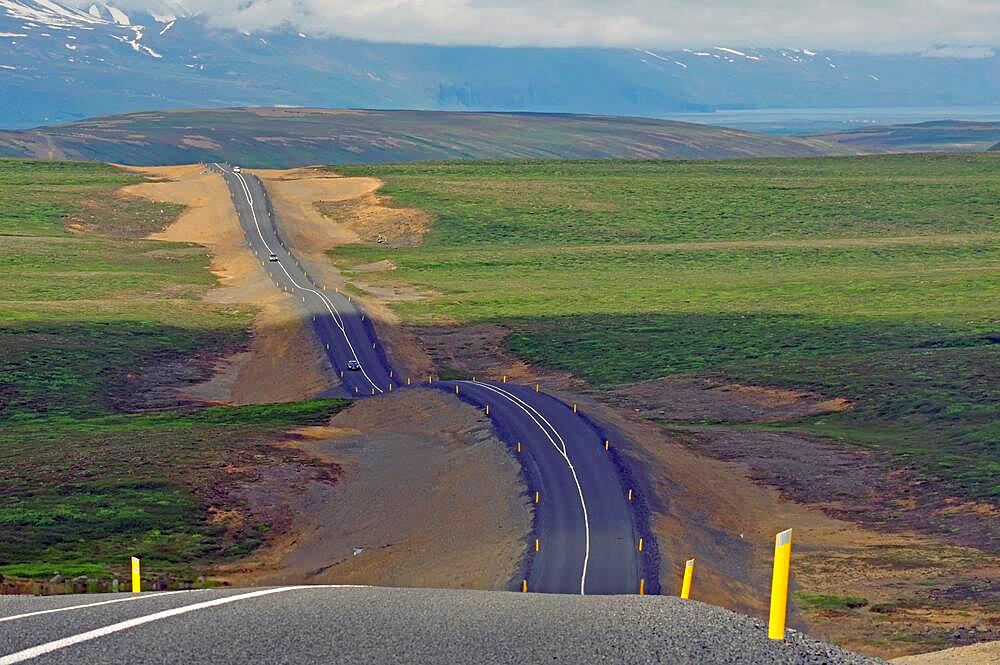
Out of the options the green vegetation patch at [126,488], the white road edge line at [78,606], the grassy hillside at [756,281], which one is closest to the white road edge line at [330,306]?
the grassy hillside at [756,281]

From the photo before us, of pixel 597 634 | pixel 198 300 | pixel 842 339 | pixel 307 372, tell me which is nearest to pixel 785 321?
pixel 842 339

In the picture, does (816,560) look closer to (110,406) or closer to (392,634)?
(392,634)

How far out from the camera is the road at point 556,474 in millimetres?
39031

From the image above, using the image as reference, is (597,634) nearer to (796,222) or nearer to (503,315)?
(503,315)

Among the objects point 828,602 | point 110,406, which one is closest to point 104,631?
point 828,602

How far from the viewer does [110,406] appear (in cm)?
7925

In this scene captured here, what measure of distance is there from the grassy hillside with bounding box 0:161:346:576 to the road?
897 cm

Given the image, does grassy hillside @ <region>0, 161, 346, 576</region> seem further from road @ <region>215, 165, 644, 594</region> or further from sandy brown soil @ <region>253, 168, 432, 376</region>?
sandy brown soil @ <region>253, 168, 432, 376</region>

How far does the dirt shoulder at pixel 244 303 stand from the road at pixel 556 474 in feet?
6.13

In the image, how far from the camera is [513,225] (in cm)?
16412

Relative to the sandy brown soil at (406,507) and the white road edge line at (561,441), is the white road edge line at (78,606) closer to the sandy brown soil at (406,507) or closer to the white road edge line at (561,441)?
the white road edge line at (561,441)

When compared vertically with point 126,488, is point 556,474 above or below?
above

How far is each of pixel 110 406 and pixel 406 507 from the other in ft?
114

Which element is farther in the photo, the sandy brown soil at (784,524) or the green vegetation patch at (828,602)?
the green vegetation patch at (828,602)
